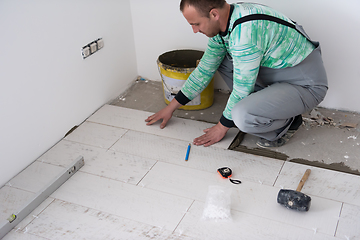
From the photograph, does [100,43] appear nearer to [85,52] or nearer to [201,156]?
[85,52]

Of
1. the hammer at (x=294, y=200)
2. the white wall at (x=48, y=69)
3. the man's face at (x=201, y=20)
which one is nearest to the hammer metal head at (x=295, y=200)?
the hammer at (x=294, y=200)

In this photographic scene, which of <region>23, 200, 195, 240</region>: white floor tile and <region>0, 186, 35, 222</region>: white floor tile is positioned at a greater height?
<region>0, 186, 35, 222</region>: white floor tile

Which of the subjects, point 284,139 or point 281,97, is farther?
point 284,139

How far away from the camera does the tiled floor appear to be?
167 cm

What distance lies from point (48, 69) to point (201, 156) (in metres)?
1.08

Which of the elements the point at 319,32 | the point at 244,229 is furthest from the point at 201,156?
the point at 319,32

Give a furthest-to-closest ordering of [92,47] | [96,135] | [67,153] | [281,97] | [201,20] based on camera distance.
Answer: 1. [92,47]
2. [96,135]
3. [67,153]
4. [281,97]
5. [201,20]

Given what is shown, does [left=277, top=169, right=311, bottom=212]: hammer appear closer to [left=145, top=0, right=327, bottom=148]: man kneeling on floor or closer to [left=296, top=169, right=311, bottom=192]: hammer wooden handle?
[left=296, top=169, right=311, bottom=192]: hammer wooden handle

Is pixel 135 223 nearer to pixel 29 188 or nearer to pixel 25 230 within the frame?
pixel 25 230

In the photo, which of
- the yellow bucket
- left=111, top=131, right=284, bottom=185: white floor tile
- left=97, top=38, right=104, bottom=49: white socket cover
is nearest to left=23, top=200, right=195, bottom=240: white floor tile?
left=111, top=131, right=284, bottom=185: white floor tile

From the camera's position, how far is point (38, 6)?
198cm

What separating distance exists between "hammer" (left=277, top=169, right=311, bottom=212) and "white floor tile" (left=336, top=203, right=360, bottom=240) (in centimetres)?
17

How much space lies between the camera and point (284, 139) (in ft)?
7.43

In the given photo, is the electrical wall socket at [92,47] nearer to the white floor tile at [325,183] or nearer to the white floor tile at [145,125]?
the white floor tile at [145,125]
